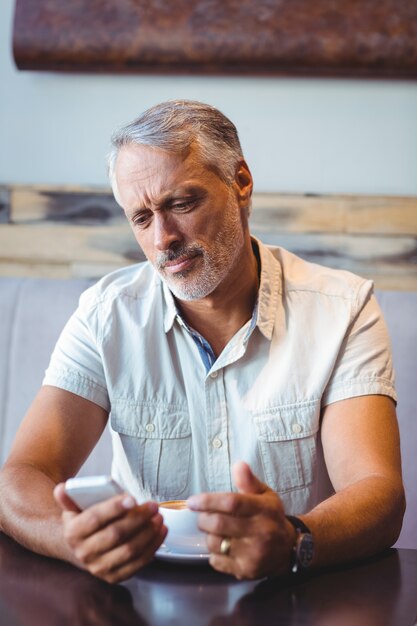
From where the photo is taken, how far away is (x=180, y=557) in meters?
1.04

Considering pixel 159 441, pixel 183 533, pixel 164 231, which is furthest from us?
pixel 159 441

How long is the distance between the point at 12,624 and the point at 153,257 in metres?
0.77

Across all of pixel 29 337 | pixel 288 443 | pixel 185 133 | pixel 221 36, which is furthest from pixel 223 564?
pixel 221 36

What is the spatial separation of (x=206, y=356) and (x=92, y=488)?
25.8 inches

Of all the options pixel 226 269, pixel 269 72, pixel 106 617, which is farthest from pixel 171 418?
pixel 269 72

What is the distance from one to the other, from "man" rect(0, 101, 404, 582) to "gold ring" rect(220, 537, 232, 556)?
416 millimetres

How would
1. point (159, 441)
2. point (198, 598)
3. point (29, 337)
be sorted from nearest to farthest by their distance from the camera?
1. point (198, 598)
2. point (159, 441)
3. point (29, 337)

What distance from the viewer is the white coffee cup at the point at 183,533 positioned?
3.45 ft

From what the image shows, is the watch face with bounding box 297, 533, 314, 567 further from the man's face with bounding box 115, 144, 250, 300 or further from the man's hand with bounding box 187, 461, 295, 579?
the man's face with bounding box 115, 144, 250, 300

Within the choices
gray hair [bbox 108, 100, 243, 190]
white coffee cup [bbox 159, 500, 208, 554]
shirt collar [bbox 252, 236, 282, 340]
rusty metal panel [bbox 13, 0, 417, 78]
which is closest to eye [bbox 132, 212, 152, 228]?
gray hair [bbox 108, 100, 243, 190]

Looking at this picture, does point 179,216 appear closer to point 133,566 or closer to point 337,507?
point 337,507

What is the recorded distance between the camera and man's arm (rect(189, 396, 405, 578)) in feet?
3.21

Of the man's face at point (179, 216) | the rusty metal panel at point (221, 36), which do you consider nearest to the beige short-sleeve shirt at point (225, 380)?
the man's face at point (179, 216)

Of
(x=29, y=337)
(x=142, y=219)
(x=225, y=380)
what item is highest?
(x=142, y=219)
